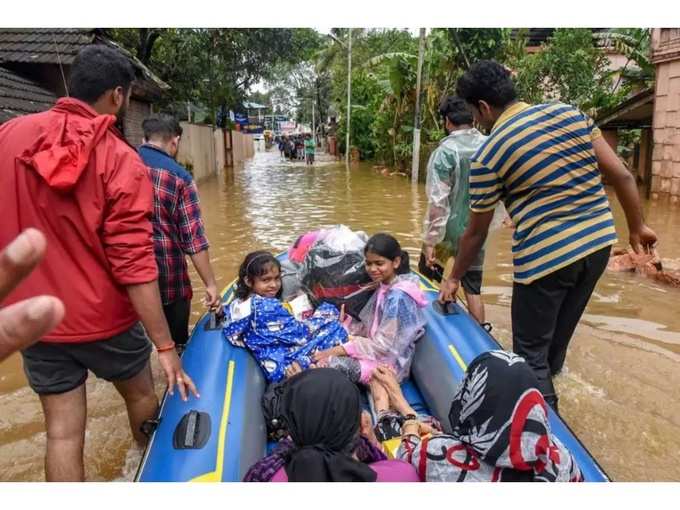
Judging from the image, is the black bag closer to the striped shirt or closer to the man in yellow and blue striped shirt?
the man in yellow and blue striped shirt

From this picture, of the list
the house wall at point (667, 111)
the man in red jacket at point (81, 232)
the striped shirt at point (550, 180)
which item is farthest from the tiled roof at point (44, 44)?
the house wall at point (667, 111)

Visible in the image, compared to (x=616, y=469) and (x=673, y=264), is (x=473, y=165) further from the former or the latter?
(x=673, y=264)

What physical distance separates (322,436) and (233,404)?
949 millimetres

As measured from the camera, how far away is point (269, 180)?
671 inches

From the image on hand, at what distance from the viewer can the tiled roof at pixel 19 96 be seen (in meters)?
6.79

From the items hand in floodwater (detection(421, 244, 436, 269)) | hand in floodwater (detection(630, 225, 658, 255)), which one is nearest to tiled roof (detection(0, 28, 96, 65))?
hand in floodwater (detection(421, 244, 436, 269))

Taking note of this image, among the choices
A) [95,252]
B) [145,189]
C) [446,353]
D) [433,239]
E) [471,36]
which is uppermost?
[471,36]

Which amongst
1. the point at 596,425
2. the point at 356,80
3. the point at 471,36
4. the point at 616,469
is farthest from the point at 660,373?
the point at 356,80

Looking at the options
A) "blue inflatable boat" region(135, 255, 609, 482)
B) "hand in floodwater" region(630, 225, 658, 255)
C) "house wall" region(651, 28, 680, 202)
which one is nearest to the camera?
"blue inflatable boat" region(135, 255, 609, 482)

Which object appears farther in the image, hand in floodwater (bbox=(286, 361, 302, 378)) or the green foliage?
the green foliage

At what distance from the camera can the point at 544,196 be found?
2352 mm

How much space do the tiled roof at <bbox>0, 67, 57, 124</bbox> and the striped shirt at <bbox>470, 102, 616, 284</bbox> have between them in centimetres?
617

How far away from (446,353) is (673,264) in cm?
451

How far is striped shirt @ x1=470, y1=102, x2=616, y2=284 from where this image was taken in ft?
7.56
